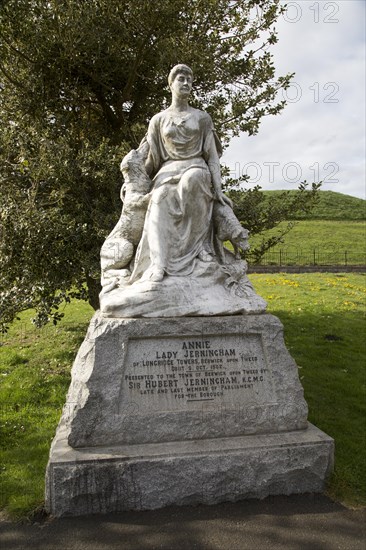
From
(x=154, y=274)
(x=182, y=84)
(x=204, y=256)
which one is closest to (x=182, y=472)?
(x=154, y=274)

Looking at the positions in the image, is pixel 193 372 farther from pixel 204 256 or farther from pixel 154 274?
pixel 204 256

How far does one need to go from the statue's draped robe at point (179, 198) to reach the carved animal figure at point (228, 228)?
0.10 metres

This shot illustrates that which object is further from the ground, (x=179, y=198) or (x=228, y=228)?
(x=179, y=198)

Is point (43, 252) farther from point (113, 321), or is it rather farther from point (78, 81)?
point (113, 321)

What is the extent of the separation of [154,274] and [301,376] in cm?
409

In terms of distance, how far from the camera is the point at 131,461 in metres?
3.72

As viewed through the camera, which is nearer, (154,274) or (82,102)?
(154,274)

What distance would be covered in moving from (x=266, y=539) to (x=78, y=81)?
7.74 metres

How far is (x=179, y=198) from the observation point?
15.6 ft

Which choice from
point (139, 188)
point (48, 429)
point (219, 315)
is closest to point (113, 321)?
point (219, 315)

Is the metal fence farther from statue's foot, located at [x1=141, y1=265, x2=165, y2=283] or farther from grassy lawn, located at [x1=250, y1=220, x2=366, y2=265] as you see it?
statue's foot, located at [x1=141, y1=265, x2=165, y2=283]

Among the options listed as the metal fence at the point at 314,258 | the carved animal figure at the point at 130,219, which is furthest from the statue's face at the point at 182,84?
the metal fence at the point at 314,258

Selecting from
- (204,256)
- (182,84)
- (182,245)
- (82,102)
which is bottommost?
(204,256)

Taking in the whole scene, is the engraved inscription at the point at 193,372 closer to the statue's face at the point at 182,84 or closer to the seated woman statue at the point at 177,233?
the seated woman statue at the point at 177,233
